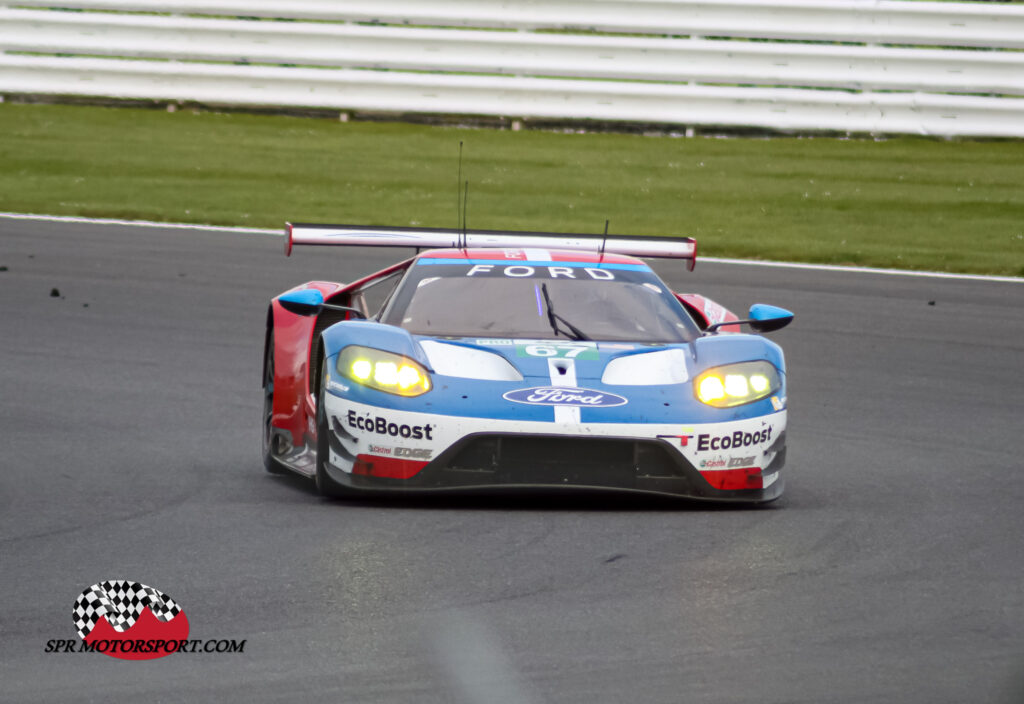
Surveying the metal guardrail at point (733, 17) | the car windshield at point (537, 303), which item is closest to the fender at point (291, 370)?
the car windshield at point (537, 303)

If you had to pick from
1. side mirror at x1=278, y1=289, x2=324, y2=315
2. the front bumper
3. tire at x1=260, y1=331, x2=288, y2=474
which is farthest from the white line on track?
the front bumper

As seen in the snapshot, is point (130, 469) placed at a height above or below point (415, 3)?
below

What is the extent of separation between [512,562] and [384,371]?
1200 mm

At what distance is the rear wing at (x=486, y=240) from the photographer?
25.2 feet

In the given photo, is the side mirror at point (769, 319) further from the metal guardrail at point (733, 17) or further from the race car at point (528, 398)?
the metal guardrail at point (733, 17)

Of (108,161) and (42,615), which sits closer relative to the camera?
(42,615)

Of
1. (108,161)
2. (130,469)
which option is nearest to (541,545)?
(130,469)

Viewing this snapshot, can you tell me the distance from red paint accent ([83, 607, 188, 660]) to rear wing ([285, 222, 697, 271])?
11.2 ft

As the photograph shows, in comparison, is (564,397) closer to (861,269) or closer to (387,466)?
(387,466)

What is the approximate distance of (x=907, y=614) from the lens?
4664 mm

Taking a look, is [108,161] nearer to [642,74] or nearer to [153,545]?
[642,74]

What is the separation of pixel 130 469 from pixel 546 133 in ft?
45.1

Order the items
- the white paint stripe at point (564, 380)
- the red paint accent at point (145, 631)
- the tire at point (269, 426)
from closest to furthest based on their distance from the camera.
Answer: the red paint accent at point (145, 631), the white paint stripe at point (564, 380), the tire at point (269, 426)

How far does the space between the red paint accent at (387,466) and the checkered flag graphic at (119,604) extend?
133 centimetres
